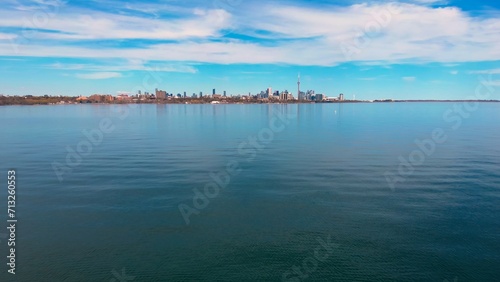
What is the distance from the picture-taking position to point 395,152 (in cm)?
4594

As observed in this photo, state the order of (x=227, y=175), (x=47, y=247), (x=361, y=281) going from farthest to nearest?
1. (x=227, y=175)
2. (x=47, y=247)
3. (x=361, y=281)

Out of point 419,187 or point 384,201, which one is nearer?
point 384,201

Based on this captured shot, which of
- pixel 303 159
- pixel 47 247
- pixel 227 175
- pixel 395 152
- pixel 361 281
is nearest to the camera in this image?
pixel 361 281

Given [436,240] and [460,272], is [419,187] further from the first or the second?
[460,272]

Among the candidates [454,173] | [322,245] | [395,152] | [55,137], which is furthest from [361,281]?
[55,137]

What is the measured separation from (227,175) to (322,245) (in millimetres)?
16096

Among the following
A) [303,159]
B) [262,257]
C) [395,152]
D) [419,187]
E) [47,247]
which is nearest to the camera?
[262,257]

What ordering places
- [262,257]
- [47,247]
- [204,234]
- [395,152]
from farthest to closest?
[395,152] → [204,234] → [47,247] → [262,257]

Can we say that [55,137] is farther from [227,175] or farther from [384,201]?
[384,201]

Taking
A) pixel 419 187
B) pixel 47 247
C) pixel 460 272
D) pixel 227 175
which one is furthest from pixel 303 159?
pixel 47 247

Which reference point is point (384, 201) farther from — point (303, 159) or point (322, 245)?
point (303, 159)

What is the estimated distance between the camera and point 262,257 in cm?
1730

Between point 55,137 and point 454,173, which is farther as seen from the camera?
point 55,137

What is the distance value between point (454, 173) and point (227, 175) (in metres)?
23.7
